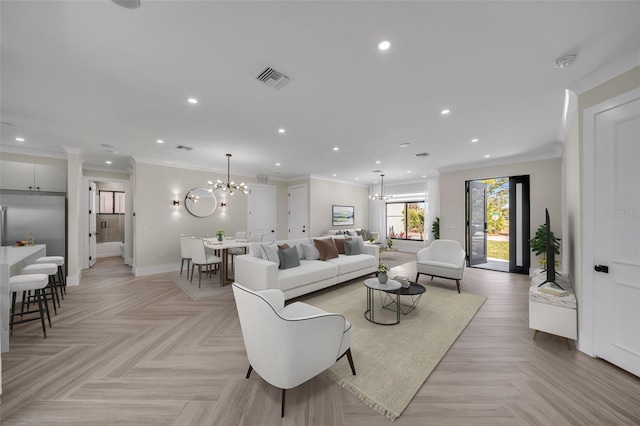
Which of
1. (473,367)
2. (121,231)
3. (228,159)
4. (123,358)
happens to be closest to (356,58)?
(473,367)

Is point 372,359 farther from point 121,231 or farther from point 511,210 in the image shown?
point 121,231

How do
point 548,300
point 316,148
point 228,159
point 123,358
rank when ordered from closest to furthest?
point 123,358
point 548,300
point 316,148
point 228,159

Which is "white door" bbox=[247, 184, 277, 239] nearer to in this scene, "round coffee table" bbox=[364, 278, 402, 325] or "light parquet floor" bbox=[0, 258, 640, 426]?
"light parquet floor" bbox=[0, 258, 640, 426]

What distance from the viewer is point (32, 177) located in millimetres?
4352

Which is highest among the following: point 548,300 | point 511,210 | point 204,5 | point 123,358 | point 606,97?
point 204,5

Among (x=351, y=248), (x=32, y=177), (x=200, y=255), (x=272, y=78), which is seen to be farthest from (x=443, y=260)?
(x=32, y=177)

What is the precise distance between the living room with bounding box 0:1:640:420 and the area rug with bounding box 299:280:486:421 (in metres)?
1.34

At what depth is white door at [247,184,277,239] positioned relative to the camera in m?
7.42

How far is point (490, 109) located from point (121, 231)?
10377 millimetres

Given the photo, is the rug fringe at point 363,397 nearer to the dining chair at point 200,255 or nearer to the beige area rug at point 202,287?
the beige area rug at point 202,287

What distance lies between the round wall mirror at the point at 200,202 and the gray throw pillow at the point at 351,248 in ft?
12.7

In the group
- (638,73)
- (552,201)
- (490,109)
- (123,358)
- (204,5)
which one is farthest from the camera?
(552,201)

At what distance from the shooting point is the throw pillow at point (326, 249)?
15.1 feet

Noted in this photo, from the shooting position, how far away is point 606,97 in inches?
87.0
